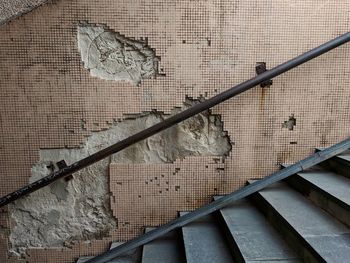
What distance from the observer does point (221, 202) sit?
2.29 metres

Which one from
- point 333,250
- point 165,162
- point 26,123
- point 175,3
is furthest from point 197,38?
point 333,250

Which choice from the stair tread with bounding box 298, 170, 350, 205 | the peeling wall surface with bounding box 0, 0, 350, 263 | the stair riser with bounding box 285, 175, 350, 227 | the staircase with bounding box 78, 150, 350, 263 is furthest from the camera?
the peeling wall surface with bounding box 0, 0, 350, 263

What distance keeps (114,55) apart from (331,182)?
1.97 meters

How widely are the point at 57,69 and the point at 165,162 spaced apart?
46.5 inches

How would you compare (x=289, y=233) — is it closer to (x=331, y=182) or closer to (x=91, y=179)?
(x=331, y=182)

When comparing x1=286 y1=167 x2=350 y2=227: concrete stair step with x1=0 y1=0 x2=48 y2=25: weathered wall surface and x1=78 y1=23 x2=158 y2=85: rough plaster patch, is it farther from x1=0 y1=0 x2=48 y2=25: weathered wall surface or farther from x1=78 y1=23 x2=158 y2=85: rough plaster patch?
x1=0 y1=0 x2=48 y2=25: weathered wall surface

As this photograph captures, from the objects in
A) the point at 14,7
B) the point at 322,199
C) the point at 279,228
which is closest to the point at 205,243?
the point at 279,228

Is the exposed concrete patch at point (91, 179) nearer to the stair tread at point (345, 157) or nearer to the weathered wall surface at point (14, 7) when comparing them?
the stair tread at point (345, 157)

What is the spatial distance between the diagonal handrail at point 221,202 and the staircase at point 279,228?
5 centimetres

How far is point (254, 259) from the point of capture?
61.1 inches

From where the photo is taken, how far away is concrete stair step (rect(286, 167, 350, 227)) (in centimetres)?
169

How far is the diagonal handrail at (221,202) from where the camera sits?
7.50 ft

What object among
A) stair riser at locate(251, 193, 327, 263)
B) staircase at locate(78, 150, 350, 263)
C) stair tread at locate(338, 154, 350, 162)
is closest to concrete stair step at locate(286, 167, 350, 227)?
staircase at locate(78, 150, 350, 263)

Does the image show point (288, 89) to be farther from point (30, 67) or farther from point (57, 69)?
point (30, 67)
